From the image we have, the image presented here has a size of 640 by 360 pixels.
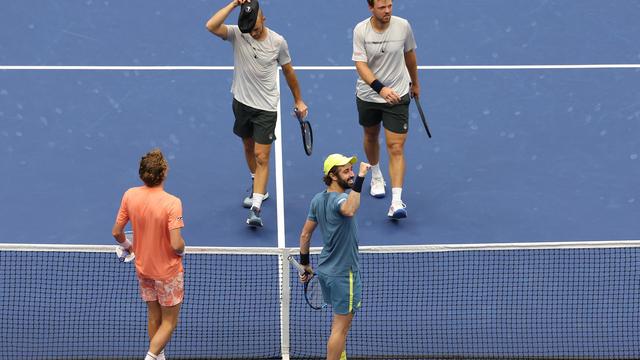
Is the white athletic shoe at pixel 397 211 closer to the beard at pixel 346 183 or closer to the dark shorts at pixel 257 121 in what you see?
the dark shorts at pixel 257 121

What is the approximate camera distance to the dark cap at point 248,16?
10102 mm

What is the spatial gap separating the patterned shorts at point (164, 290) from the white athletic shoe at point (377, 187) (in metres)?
3.53

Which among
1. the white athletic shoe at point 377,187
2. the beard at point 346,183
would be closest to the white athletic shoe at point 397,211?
the white athletic shoe at point 377,187

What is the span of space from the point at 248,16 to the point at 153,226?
2888 millimetres

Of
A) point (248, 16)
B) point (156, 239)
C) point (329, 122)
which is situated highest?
point (248, 16)

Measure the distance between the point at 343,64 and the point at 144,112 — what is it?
2483 mm

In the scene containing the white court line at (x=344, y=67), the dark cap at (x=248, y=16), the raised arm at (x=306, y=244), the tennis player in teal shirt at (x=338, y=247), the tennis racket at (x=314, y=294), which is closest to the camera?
A: the tennis player in teal shirt at (x=338, y=247)

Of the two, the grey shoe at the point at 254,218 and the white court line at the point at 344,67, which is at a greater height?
the white court line at the point at 344,67

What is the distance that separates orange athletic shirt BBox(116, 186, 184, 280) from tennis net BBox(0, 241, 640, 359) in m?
0.47

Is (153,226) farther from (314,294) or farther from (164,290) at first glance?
(314,294)

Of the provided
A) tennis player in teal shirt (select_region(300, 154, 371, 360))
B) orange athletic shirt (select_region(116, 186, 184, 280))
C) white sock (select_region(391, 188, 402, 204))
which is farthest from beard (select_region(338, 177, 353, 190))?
white sock (select_region(391, 188, 402, 204))

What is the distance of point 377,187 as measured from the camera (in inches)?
447

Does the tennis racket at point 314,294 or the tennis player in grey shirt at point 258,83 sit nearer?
the tennis racket at point 314,294

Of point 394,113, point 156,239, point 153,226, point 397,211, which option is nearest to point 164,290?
point 156,239
